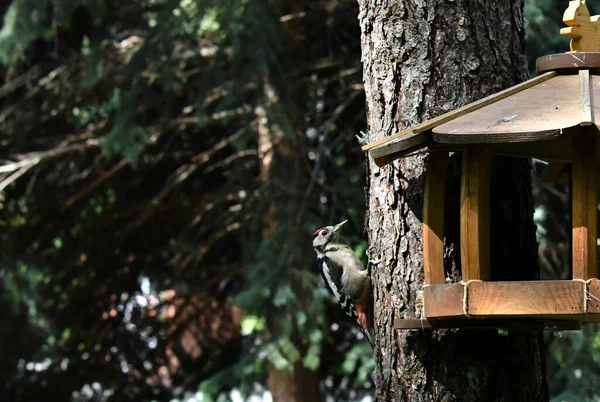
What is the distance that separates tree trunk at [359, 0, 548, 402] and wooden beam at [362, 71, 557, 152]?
0.20 metres

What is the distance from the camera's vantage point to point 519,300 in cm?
288

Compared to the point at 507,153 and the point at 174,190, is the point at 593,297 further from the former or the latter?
the point at 174,190

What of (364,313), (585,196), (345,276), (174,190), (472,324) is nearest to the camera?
(585,196)

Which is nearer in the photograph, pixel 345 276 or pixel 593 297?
pixel 593 297

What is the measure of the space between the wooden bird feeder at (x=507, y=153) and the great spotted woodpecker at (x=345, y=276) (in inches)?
41.0

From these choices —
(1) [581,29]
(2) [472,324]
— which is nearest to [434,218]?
(2) [472,324]

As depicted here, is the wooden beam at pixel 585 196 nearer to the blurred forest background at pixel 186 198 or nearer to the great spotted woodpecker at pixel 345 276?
the great spotted woodpecker at pixel 345 276

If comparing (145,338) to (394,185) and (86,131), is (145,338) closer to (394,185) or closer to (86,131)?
(86,131)

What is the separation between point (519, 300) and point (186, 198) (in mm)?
6231

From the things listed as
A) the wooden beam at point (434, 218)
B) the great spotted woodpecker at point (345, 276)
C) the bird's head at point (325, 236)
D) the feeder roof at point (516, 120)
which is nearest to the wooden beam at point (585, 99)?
the feeder roof at point (516, 120)

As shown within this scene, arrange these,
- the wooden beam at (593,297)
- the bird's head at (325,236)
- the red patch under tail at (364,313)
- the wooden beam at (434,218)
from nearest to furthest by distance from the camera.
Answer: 1. the wooden beam at (593,297)
2. the wooden beam at (434,218)
3. the red patch under tail at (364,313)
4. the bird's head at (325,236)

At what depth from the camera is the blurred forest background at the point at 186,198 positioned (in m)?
7.29

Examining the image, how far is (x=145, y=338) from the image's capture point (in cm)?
962

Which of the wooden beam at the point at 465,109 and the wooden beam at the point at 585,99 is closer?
the wooden beam at the point at 585,99
